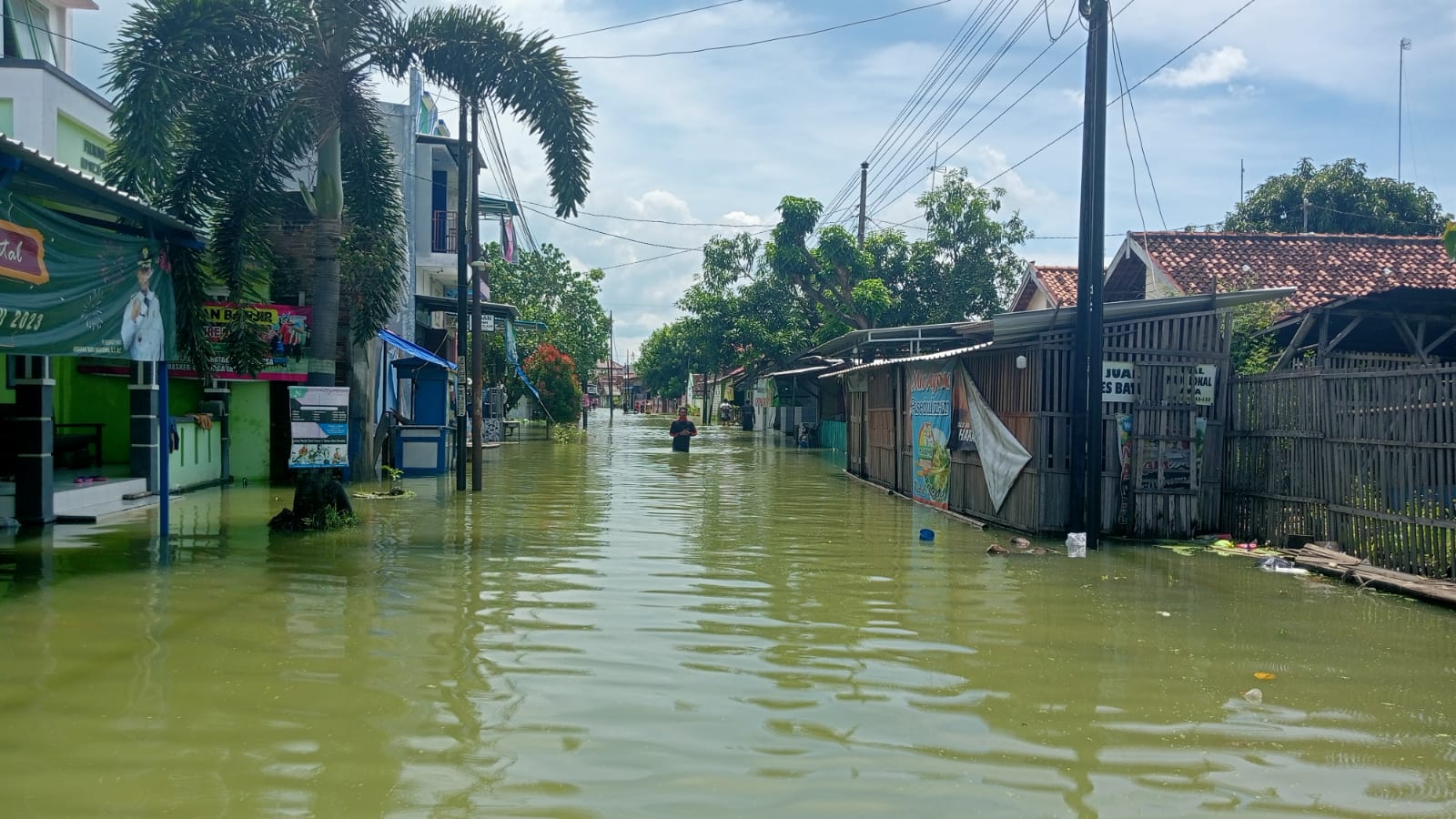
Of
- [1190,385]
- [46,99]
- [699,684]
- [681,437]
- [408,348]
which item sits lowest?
[699,684]

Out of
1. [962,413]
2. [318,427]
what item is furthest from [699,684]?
[962,413]

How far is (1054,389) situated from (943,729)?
25.6 feet

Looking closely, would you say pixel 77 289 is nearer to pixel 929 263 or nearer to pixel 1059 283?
pixel 1059 283

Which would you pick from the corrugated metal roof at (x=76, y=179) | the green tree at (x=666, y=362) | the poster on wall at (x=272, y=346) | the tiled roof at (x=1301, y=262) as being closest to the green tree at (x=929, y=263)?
the tiled roof at (x=1301, y=262)

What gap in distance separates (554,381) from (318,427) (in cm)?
2782

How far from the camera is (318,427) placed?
41.8 ft

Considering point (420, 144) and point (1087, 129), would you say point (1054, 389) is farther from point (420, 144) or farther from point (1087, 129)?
point (420, 144)

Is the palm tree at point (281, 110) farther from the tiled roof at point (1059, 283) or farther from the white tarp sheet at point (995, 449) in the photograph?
the tiled roof at point (1059, 283)

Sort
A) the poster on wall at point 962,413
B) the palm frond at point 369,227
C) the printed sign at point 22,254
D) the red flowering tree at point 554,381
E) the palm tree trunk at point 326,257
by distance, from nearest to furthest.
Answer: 1. the printed sign at point 22,254
2. the palm tree trunk at point 326,257
3. the poster on wall at point 962,413
4. the palm frond at point 369,227
5. the red flowering tree at point 554,381

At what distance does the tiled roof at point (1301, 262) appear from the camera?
19.2 meters

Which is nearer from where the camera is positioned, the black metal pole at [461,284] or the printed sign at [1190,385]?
the printed sign at [1190,385]

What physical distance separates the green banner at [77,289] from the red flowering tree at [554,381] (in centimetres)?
2889

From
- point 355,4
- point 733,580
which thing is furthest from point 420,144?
point 733,580

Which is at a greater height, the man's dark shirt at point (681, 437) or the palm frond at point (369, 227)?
the palm frond at point (369, 227)
